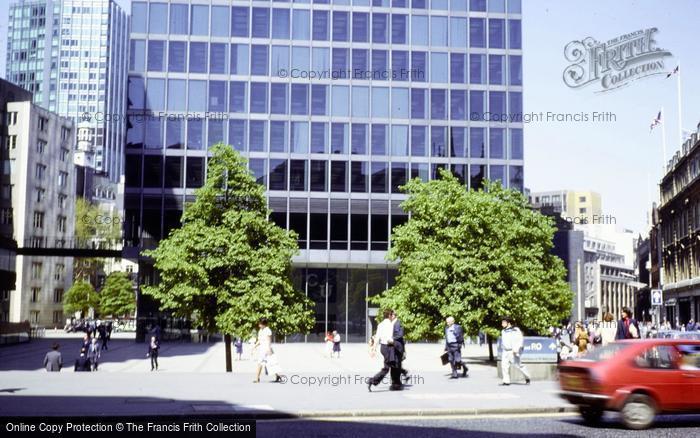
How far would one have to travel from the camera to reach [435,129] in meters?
60.1

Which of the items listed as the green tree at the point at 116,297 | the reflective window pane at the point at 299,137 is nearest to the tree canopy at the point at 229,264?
the reflective window pane at the point at 299,137

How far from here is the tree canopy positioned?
2769 cm

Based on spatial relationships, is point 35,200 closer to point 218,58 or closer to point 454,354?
point 218,58

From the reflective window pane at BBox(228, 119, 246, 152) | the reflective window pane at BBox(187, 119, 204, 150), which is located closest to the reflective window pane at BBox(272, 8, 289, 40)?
the reflective window pane at BBox(228, 119, 246, 152)

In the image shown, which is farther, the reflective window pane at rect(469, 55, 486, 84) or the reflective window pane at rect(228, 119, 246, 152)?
the reflective window pane at rect(469, 55, 486, 84)

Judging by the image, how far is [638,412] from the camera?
13.6 m

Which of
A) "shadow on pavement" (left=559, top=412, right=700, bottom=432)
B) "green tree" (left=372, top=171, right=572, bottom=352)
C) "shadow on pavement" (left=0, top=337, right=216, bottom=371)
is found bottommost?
"shadow on pavement" (left=0, top=337, right=216, bottom=371)

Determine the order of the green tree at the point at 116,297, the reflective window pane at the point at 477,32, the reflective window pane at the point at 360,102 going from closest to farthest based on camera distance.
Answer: the reflective window pane at the point at 360,102 < the reflective window pane at the point at 477,32 < the green tree at the point at 116,297

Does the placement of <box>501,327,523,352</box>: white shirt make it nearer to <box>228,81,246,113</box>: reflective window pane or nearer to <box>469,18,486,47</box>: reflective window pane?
<box>228,81,246,113</box>: reflective window pane

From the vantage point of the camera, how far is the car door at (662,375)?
45.2 feet

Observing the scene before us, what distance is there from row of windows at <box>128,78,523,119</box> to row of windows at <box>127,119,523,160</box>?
0.92 meters

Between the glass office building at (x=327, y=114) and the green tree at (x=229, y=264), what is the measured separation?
2812cm

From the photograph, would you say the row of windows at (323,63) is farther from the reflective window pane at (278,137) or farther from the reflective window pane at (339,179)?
the reflective window pane at (339,179)

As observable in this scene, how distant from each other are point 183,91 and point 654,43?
1270 inches
